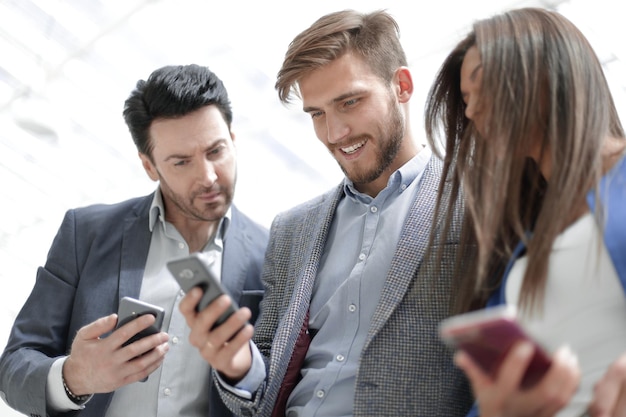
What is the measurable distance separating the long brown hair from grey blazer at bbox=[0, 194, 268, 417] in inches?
41.6

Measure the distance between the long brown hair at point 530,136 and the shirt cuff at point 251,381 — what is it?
22.7 inches

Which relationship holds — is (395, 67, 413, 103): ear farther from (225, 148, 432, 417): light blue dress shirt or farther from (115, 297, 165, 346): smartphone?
(115, 297, 165, 346): smartphone

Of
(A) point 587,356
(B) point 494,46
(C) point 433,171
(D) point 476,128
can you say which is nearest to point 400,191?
(C) point 433,171

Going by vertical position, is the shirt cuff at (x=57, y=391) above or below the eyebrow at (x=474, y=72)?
below

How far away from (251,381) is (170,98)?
46.6 inches

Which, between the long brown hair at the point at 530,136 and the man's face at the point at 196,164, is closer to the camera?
the long brown hair at the point at 530,136

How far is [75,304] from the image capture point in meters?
2.87

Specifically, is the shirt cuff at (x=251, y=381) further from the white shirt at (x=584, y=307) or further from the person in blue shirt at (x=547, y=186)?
the white shirt at (x=584, y=307)

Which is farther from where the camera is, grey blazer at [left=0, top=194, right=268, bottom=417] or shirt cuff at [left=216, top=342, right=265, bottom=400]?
grey blazer at [left=0, top=194, right=268, bottom=417]

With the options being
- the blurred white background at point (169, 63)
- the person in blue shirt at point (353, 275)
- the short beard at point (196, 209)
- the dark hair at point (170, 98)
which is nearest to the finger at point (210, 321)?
the person in blue shirt at point (353, 275)

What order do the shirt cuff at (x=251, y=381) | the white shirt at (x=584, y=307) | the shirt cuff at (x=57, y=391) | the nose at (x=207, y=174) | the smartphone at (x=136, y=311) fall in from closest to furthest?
1. the white shirt at (x=584, y=307)
2. the shirt cuff at (x=251, y=381)
3. the smartphone at (x=136, y=311)
4. the shirt cuff at (x=57, y=391)
5. the nose at (x=207, y=174)

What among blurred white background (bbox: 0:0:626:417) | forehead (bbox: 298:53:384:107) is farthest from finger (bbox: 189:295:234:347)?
blurred white background (bbox: 0:0:626:417)

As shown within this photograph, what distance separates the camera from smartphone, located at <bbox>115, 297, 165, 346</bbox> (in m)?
2.37

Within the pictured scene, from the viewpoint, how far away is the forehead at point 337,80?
2.54 m
